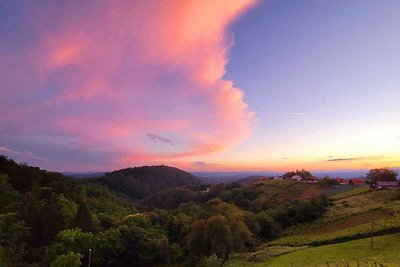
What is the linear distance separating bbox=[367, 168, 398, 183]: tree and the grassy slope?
24008 mm

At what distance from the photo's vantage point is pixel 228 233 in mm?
43469

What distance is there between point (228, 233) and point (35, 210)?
45.0m

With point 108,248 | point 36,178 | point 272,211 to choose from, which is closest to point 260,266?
point 108,248

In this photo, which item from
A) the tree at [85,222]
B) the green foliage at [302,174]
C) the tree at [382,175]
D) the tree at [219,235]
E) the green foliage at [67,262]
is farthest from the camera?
the green foliage at [302,174]

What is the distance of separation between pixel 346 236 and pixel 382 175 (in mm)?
60495

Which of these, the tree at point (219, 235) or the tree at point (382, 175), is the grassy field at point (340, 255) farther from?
the tree at point (382, 175)

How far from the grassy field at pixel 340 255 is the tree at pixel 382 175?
62108mm

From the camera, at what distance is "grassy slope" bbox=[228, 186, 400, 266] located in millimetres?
36188

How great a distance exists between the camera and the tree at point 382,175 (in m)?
95.4

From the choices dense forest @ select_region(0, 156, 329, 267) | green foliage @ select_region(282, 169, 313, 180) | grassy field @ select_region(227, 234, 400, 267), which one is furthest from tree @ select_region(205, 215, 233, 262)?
green foliage @ select_region(282, 169, 313, 180)

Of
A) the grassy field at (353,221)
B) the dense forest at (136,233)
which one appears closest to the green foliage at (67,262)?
the dense forest at (136,233)

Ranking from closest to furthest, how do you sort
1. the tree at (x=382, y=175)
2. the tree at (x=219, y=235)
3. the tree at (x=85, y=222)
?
the tree at (x=219, y=235), the tree at (x=85, y=222), the tree at (x=382, y=175)

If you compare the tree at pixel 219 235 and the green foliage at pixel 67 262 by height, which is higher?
the tree at pixel 219 235

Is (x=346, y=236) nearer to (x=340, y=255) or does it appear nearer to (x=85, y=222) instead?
(x=340, y=255)
